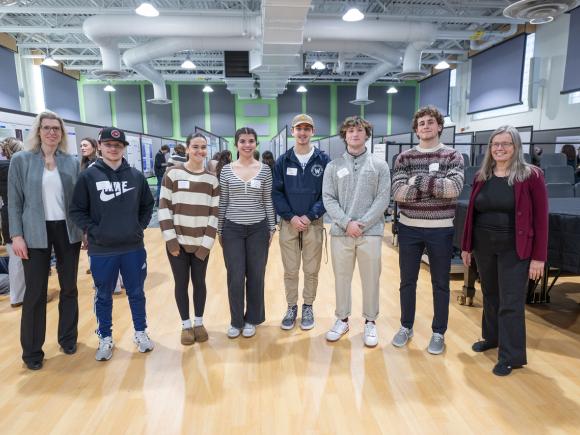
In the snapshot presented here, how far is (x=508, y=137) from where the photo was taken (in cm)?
206

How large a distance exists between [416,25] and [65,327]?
816 cm

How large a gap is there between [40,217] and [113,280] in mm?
559

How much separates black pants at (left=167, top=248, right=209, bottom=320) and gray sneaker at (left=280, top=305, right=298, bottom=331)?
647mm

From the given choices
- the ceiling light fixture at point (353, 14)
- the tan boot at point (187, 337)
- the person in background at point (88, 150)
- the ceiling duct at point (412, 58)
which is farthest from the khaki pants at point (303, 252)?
the ceiling duct at point (412, 58)

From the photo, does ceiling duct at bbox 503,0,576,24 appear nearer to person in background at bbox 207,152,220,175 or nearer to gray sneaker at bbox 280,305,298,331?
person in background at bbox 207,152,220,175

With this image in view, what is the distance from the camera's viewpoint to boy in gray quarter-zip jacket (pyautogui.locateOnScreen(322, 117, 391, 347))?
2.40m

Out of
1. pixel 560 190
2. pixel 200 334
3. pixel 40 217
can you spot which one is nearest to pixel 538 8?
pixel 560 190

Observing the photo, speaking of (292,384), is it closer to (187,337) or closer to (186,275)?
(187,337)

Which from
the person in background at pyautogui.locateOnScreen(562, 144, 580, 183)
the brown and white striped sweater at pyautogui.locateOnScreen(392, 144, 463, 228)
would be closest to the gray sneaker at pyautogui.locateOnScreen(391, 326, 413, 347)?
the brown and white striped sweater at pyautogui.locateOnScreen(392, 144, 463, 228)

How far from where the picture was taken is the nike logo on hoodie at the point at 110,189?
2.16 meters

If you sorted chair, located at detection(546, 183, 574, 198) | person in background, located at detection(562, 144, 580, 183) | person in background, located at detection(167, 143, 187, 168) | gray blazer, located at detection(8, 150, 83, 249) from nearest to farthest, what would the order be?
gray blazer, located at detection(8, 150, 83, 249)
chair, located at detection(546, 183, 574, 198)
person in background, located at detection(167, 143, 187, 168)
person in background, located at detection(562, 144, 580, 183)

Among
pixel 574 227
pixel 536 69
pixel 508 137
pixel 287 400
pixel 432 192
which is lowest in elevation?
pixel 287 400

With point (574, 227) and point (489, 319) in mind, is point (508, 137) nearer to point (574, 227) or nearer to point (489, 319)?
point (574, 227)

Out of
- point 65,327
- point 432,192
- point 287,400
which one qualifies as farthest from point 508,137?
point 65,327
